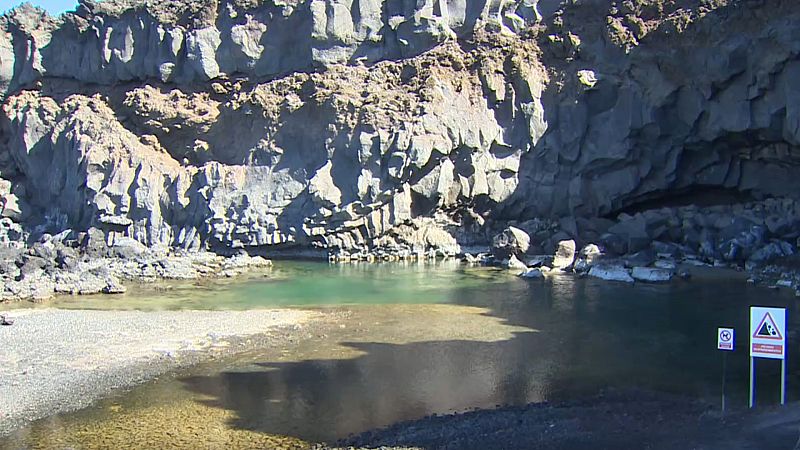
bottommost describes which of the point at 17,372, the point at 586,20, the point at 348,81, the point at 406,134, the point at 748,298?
the point at 17,372

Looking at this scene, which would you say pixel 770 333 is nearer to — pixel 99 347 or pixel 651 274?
pixel 99 347

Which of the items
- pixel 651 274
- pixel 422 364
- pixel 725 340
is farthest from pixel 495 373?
pixel 651 274

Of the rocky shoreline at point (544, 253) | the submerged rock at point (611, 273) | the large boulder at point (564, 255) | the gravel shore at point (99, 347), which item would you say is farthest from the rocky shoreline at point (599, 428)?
the large boulder at point (564, 255)

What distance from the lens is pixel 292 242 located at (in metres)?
42.2

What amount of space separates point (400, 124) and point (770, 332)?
32.0 m

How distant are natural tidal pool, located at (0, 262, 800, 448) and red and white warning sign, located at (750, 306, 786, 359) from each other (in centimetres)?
183

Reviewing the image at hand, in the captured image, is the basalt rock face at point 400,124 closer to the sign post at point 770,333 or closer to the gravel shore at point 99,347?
the gravel shore at point 99,347

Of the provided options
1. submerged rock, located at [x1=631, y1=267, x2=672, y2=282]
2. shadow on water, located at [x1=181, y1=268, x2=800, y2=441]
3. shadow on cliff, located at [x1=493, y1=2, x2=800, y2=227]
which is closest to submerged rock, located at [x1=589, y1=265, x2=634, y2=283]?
submerged rock, located at [x1=631, y1=267, x2=672, y2=282]

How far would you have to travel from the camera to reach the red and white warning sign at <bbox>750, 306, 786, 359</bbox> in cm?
1025

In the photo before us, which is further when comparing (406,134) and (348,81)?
(348,81)

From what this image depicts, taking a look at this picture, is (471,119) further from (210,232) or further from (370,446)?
(370,446)

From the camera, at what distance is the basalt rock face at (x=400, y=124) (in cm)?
3866

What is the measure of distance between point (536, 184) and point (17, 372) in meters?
31.8

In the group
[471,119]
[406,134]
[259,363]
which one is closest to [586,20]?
[471,119]
